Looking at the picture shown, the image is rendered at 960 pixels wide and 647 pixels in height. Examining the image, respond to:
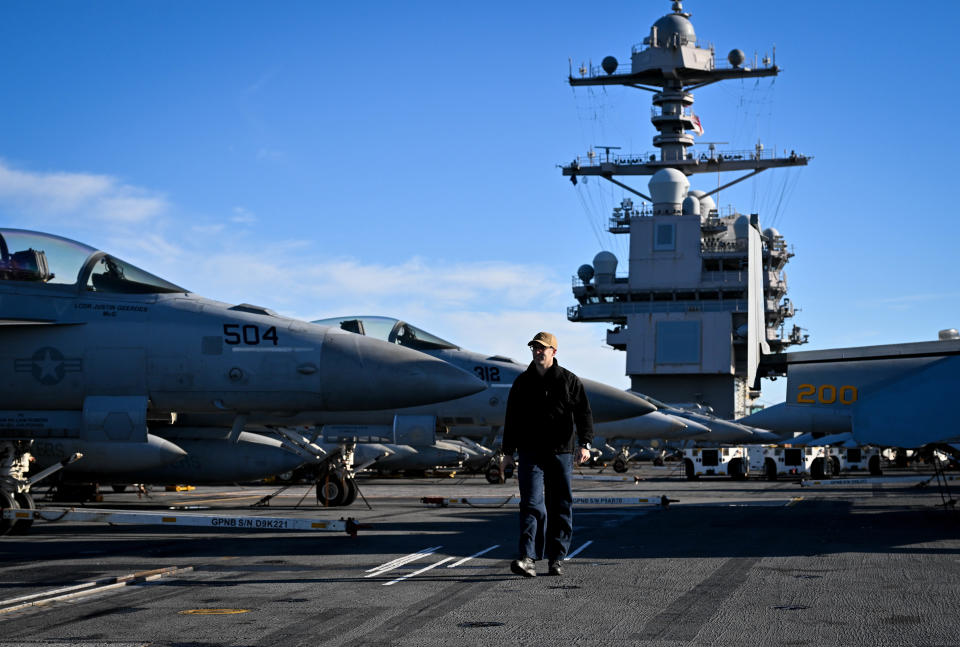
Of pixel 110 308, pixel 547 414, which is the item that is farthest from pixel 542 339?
pixel 110 308

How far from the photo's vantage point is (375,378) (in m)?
12.0

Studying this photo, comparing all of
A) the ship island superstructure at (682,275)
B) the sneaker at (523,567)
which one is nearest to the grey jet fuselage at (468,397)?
the sneaker at (523,567)

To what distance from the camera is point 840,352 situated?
878 inches

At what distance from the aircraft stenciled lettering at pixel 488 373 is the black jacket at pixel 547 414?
11.7 metres

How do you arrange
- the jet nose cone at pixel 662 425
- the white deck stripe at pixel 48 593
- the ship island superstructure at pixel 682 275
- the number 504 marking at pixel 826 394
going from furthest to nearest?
the ship island superstructure at pixel 682 275, the jet nose cone at pixel 662 425, the number 504 marking at pixel 826 394, the white deck stripe at pixel 48 593

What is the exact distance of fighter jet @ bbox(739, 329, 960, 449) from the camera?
1179 centimetres

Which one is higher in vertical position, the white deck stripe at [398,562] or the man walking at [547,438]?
the man walking at [547,438]

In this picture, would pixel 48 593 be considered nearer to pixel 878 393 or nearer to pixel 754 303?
pixel 878 393

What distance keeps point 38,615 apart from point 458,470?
35.5 meters

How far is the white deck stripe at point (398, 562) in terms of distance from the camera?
816cm

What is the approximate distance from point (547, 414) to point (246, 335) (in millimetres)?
5119

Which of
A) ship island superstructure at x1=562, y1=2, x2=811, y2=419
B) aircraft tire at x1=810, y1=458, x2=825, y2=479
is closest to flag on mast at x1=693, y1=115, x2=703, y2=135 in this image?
ship island superstructure at x1=562, y1=2, x2=811, y2=419

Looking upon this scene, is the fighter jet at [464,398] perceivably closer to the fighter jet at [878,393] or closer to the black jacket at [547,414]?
the fighter jet at [878,393]

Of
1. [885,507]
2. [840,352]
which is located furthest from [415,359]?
[840,352]
